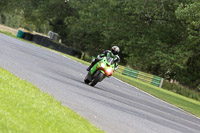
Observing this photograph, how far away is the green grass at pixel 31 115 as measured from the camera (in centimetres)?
559

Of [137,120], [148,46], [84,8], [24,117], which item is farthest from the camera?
[84,8]

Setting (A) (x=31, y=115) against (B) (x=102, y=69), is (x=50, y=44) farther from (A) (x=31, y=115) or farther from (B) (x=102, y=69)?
(A) (x=31, y=115)

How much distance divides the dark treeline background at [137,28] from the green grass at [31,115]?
2515cm

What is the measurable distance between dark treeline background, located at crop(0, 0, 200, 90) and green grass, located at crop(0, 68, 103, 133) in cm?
2515

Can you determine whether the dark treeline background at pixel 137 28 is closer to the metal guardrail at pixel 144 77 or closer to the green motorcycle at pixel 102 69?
the metal guardrail at pixel 144 77

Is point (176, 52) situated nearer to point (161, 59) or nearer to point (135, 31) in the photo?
point (161, 59)

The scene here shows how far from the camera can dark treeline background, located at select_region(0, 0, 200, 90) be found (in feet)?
139

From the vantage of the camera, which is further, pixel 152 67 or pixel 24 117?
pixel 152 67

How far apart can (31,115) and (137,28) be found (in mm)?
45707

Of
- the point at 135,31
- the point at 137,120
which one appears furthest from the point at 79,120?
the point at 135,31

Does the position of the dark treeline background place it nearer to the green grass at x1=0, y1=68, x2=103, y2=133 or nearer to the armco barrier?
the armco barrier

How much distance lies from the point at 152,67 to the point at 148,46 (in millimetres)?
2390

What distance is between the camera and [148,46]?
47.1m

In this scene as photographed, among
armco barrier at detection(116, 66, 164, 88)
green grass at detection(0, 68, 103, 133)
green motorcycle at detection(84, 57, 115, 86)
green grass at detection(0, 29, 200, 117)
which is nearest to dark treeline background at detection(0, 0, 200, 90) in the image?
armco barrier at detection(116, 66, 164, 88)
